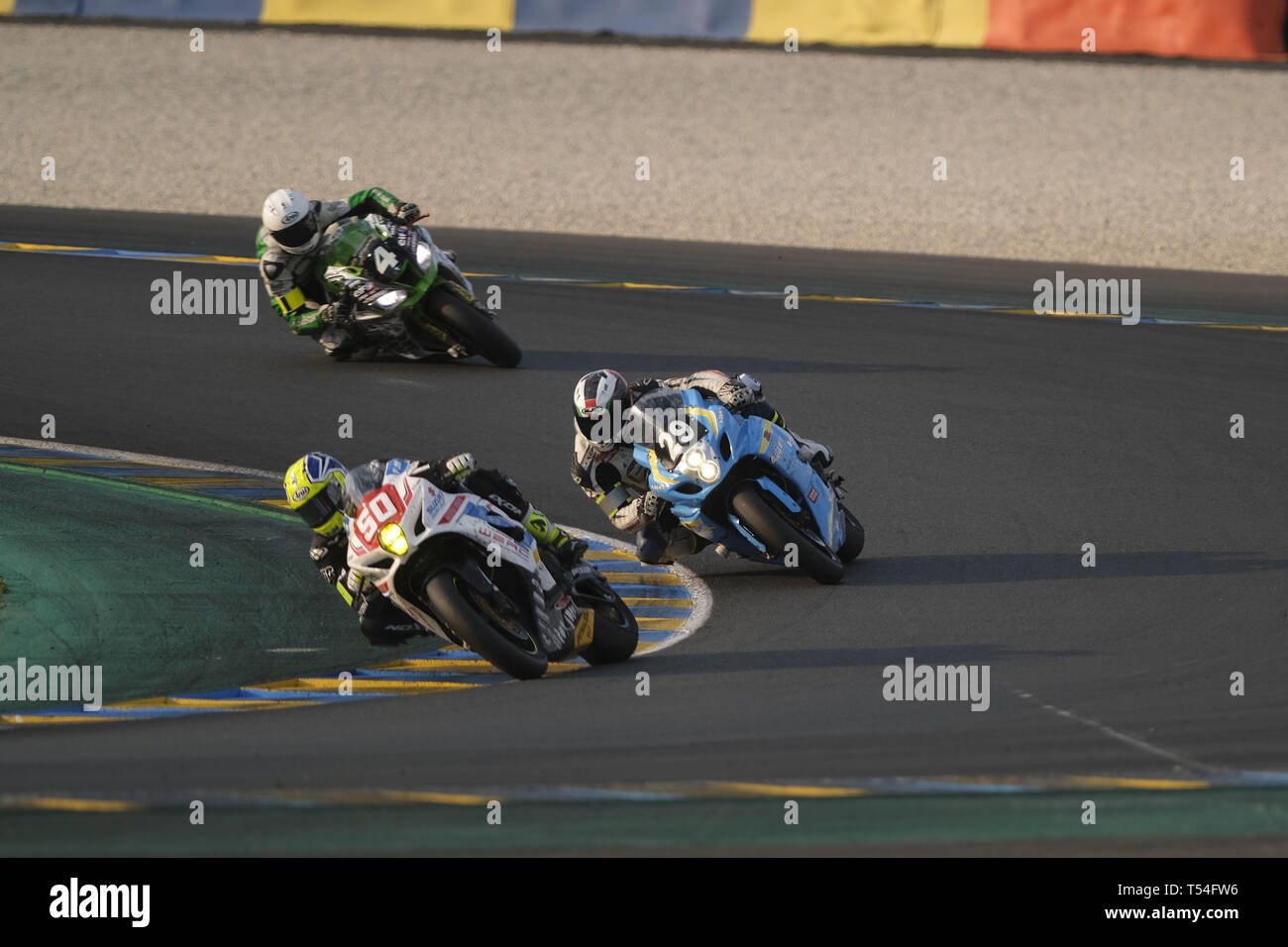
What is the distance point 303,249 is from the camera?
13.0m

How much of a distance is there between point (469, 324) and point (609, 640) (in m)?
5.44

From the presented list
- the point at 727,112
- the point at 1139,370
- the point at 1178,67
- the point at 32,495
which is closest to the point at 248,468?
the point at 32,495

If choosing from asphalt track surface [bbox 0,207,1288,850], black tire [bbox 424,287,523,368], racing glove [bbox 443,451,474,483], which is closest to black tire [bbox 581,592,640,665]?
asphalt track surface [bbox 0,207,1288,850]

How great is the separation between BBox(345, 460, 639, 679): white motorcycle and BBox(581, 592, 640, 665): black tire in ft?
0.76

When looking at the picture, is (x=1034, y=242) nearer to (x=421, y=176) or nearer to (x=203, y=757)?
(x=421, y=176)

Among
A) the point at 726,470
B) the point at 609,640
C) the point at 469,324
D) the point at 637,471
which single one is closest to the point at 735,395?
the point at 726,470

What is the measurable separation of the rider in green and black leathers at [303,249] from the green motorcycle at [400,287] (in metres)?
0.08

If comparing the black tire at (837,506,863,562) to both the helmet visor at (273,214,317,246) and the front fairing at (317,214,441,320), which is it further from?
the helmet visor at (273,214,317,246)

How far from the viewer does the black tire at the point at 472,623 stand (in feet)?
23.4

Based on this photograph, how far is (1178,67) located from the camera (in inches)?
862

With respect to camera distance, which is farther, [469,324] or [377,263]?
[469,324]

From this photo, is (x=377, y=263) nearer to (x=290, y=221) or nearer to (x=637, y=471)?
(x=290, y=221)

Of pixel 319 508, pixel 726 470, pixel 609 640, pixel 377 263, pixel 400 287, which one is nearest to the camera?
pixel 319 508

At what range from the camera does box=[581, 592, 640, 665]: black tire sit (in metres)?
7.97
